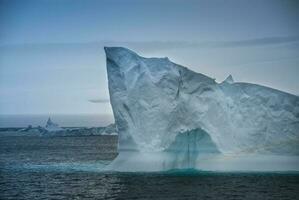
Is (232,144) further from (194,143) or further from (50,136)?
(50,136)

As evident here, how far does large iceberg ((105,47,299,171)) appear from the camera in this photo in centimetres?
2736

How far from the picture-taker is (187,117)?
89.7ft

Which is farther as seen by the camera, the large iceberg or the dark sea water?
the large iceberg

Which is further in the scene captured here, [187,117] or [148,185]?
[187,117]

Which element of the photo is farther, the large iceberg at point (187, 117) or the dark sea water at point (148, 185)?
the large iceberg at point (187, 117)

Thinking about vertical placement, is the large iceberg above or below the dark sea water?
above

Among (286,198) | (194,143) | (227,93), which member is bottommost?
(286,198)

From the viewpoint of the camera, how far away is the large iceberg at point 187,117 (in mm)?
27359

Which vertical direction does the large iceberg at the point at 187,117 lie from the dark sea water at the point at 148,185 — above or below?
above

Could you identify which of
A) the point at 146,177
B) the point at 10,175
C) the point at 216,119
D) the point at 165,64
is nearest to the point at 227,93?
the point at 216,119

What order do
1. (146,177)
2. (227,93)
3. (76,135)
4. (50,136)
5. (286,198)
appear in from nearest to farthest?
1. (286,198)
2. (146,177)
3. (227,93)
4. (50,136)
5. (76,135)

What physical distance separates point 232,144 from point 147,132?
4.83 meters

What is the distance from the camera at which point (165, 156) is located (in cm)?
2752

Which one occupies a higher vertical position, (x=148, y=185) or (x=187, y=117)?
(x=187, y=117)
